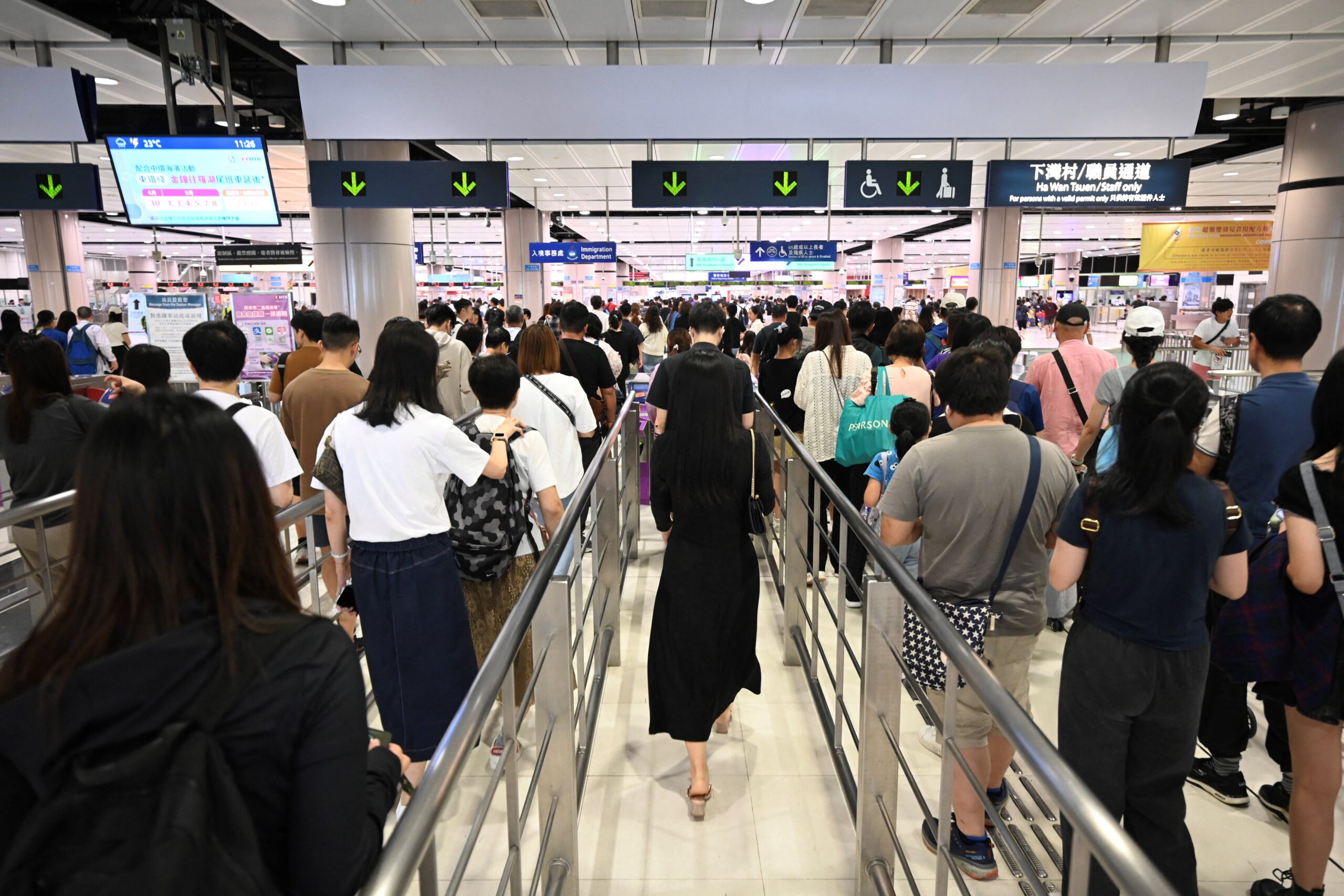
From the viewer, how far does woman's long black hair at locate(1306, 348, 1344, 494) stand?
2.07 metres

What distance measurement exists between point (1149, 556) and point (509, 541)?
213 centimetres

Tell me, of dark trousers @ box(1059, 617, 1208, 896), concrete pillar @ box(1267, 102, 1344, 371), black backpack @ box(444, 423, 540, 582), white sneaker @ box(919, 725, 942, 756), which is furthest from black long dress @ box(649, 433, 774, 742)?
concrete pillar @ box(1267, 102, 1344, 371)

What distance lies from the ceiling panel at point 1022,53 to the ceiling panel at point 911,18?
2.84 ft

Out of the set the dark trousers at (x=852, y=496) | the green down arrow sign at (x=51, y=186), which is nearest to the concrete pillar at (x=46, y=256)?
the green down arrow sign at (x=51, y=186)

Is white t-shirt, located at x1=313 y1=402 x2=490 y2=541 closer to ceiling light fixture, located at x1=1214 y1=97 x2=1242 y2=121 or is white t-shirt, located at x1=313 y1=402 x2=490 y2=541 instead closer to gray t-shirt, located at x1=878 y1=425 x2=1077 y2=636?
gray t-shirt, located at x1=878 y1=425 x2=1077 y2=636

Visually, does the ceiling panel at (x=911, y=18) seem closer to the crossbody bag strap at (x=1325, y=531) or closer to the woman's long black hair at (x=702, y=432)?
the woman's long black hair at (x=702, y=432)

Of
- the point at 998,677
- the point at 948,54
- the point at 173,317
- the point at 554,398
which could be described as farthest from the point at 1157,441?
the point at 173,317

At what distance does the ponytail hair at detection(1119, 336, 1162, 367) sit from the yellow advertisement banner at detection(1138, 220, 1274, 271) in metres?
14.8

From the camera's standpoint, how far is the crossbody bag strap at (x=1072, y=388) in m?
4.35

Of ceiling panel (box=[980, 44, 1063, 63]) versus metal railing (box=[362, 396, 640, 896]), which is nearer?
metal railing (box=[362, 396, 640, 896])

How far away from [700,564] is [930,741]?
137cm

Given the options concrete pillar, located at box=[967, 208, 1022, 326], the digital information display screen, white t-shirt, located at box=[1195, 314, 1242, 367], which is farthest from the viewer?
concrete pillar, located at box=[967, 208, 1022, 326]

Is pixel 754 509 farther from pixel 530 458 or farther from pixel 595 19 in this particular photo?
pixel 595 19

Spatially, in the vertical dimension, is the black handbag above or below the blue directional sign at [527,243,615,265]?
below
